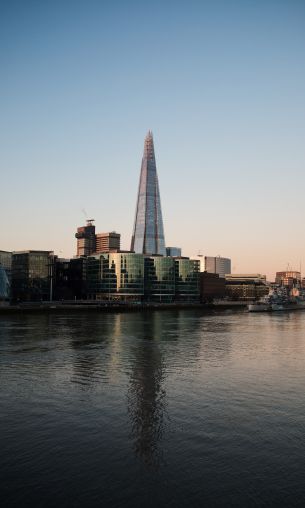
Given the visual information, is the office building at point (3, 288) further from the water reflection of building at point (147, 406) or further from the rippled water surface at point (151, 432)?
the water reflection of building at point (147, 406)

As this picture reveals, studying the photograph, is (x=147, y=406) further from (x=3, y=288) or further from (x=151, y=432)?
(x=3, y=288)

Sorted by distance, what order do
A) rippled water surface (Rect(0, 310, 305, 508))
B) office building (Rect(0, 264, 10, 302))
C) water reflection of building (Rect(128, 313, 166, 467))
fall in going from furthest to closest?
office building (Rect(0, 264, 10, 302))
water reflection of building (Rect(128, 313, 166, 467))
rippled water surface (Rect(0, 310, 305, 508))

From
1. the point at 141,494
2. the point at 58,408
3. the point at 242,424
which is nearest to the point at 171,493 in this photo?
the point at 141,494

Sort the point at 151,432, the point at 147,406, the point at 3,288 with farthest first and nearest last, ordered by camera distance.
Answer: the point at 3,288, the point at 147,406, the point at 151,432

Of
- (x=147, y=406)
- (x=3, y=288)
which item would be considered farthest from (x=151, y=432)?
(x=3, y=288)

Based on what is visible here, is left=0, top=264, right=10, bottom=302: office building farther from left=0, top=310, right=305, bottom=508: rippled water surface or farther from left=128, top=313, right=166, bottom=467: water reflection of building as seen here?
left=128, top=313, right=166, bottom=467: water reflection of building

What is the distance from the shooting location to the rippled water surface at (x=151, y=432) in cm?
2080

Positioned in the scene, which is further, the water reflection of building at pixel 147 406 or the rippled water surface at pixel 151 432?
the water reflection of building at pixel 147 406

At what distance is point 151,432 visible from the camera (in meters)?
28.5

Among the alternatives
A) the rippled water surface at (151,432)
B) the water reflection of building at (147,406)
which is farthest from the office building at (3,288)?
the water reflection of building at (147,406)

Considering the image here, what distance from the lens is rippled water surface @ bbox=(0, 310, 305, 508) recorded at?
20.8 m

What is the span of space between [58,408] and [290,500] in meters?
18.7

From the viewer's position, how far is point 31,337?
81.8 metres

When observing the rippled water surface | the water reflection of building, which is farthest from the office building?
the water reflection of building
